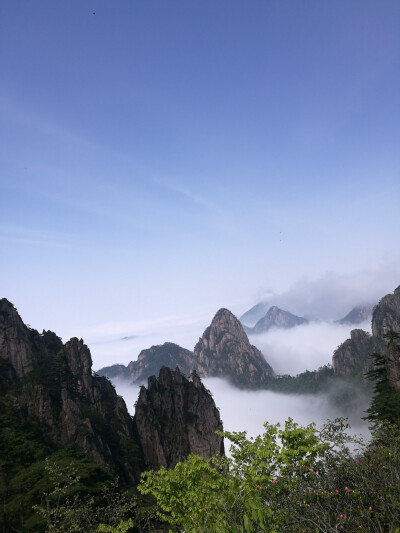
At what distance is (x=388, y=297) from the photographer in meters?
194

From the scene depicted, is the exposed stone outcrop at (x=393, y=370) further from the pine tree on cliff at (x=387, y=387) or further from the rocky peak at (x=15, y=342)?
the rocky peak at (x=15, y=342)

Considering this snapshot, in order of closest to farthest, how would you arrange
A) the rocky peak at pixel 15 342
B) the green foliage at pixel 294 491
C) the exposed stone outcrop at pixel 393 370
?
the green foliage at pixel 294 491, the exposed stone outcrop at pixel 393 370, the rocky peak at pixel 15 342

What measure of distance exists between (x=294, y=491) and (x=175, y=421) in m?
85.7

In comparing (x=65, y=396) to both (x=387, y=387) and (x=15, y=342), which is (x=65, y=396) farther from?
(x=387, y=387)

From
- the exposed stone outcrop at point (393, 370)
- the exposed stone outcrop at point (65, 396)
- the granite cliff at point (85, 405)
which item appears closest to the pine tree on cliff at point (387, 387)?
the exposed stone outcrop at point (393, 370)

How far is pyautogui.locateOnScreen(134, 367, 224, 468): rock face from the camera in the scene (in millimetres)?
81081

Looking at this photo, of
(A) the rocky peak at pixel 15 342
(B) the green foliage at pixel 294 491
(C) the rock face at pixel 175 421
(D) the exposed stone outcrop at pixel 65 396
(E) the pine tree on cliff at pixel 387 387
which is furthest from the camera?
(C) the rock face at pixel 175 421

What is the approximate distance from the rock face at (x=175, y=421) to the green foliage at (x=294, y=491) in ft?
222

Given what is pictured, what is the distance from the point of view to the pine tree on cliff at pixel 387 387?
4294cm

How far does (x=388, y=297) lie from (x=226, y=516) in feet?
721

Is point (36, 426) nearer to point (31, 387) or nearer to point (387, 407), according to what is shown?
point (31, 387)

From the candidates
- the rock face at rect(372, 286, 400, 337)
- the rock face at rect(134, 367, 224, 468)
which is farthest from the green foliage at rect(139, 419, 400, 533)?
the rock face at rect(372, 286, 400, 337)

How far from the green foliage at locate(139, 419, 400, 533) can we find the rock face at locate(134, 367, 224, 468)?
6751cm

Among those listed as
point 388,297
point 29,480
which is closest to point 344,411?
point 388,297
